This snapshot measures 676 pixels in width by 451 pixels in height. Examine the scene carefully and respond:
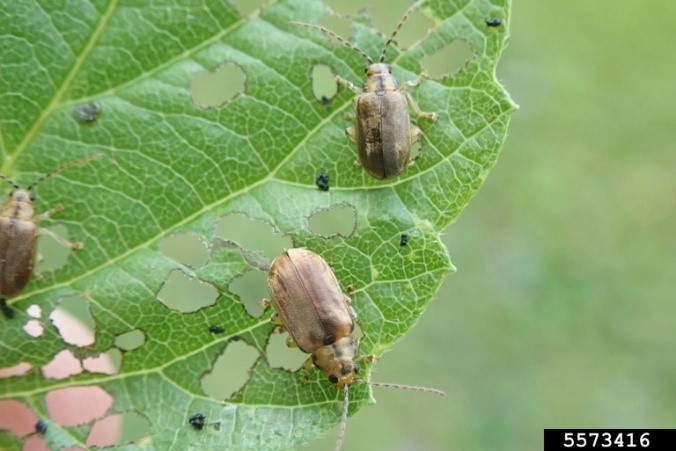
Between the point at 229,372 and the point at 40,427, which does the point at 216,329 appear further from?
the point at 229,372

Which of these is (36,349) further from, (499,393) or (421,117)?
(499,393)

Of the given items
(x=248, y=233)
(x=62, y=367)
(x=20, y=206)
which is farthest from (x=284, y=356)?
(x=20, y=206)

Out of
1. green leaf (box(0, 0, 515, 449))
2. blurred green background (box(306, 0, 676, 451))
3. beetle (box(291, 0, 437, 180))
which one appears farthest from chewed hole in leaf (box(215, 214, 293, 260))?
green leaf (box(0, 0, 515, 449))

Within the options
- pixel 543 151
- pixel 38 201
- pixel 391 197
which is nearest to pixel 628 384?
pixel 543 151

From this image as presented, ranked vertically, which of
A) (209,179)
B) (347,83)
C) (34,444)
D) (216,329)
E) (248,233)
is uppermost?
(248,233)

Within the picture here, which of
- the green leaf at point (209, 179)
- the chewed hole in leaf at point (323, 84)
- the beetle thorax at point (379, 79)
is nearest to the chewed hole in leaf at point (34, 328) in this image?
the green leaf at point (209, 179)

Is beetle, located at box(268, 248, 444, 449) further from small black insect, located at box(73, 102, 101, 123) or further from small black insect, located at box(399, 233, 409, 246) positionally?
small black insect, located at box(73, 102, 101, 123)
